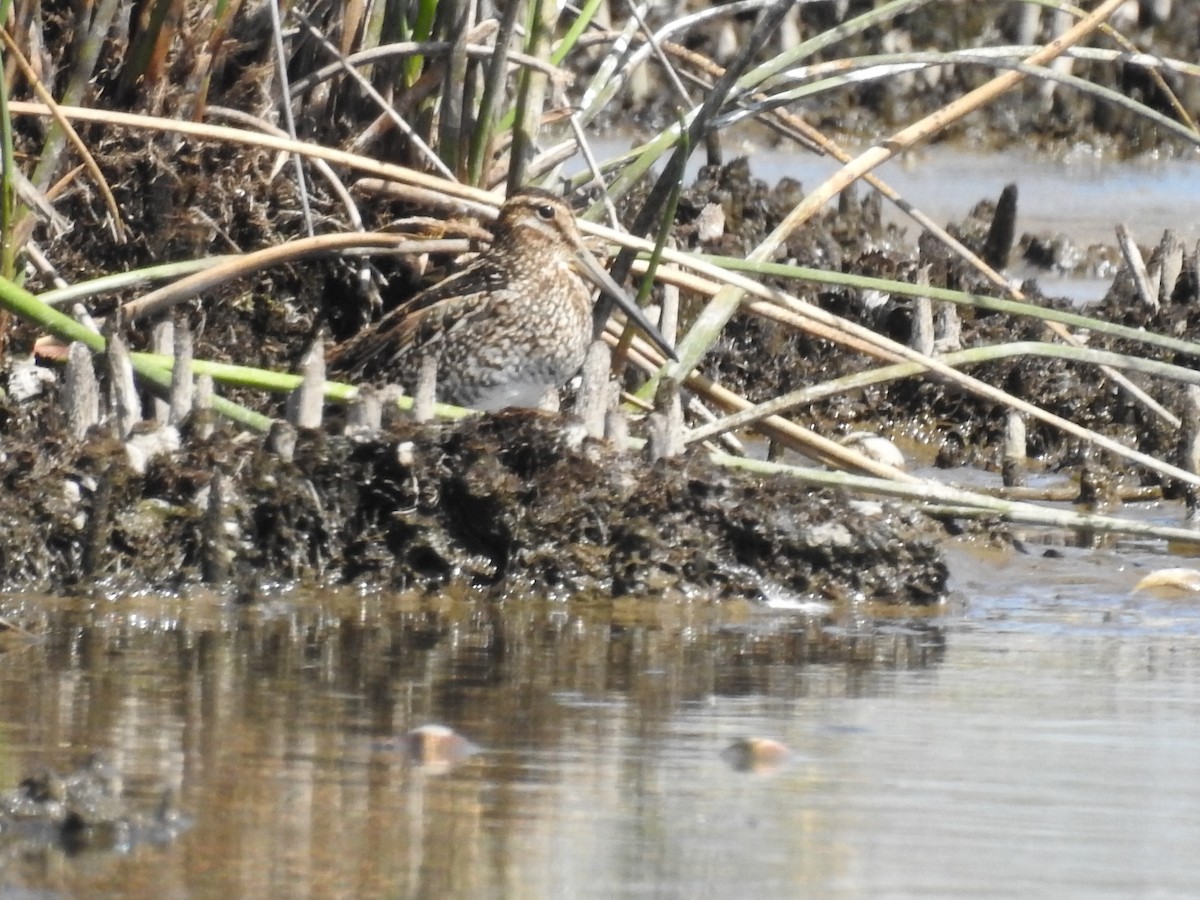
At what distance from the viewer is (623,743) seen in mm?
3887

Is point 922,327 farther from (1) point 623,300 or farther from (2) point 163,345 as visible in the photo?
(2) point 163,345

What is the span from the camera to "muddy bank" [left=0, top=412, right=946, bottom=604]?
17.8 feet

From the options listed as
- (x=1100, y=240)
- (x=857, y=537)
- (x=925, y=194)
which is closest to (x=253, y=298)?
(x=857, y=537)

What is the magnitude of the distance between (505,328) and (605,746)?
2820 millimetres

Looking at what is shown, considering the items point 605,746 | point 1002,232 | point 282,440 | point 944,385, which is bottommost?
point 605,746

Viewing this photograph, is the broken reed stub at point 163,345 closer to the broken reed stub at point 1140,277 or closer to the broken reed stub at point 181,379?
the broken reed stub at point 181,379

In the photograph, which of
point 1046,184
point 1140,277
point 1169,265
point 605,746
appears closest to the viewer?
point 605,746

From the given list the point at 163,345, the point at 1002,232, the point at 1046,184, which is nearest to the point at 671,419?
the point at 163,345

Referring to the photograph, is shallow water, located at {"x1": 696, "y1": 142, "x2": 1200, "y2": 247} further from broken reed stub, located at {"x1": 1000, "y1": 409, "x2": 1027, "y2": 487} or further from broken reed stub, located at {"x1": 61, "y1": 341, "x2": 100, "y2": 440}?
broken reed stub, located at {"x1": 61, "y1": 341, "x2": 100, "y2": 440}

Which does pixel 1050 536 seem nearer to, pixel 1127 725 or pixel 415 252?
pixel 415 252

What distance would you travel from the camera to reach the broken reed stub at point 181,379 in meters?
5.46

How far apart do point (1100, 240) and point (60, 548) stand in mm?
7555

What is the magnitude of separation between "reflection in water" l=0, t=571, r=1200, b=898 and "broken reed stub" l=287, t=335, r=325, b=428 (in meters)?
0.46

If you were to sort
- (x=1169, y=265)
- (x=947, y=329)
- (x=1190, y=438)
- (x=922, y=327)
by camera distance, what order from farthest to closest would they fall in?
(x=1169, y=265) → (x=947, y=329) → (x=922, y=327) → (x=1190, y=438)
